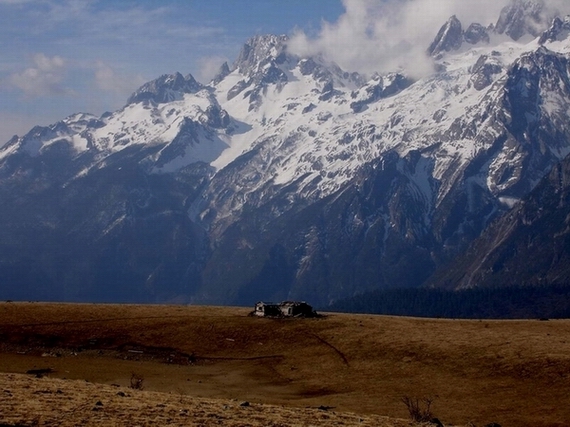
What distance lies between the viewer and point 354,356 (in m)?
70.9

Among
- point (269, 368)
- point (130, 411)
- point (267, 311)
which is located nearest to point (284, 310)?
point (267, 311)

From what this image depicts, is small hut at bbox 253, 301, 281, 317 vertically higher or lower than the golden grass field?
higher

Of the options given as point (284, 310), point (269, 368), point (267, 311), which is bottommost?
point (269, 368)

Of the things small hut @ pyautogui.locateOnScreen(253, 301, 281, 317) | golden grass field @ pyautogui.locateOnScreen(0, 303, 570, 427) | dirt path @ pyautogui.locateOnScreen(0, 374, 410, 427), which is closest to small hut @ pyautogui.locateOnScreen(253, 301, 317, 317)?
small hut @ pyautogui.locateOnScreen(253, 301, 281, 317)

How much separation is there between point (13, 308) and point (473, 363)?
45.5 meters

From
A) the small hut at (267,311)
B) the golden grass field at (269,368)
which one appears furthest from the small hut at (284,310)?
the golden grass field at (269,368)

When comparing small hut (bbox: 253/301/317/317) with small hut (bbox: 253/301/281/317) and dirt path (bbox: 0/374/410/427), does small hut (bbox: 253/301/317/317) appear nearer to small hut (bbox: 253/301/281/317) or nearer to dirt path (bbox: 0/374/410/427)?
small hut (bbox: 253/301/281/317)

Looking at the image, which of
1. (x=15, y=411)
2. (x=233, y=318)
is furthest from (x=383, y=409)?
(x=233, y=318)

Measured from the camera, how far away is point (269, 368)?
2756 inches

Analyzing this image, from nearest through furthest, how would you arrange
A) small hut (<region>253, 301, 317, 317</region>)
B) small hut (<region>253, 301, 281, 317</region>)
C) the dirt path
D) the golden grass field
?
the dirt path < the golden grass field < small hut (<region>253, 301, 317, 317</region>) < small hut (<region>253, 301, 281, 317</region>)

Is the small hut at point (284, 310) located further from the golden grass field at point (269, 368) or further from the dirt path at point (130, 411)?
the dirt path at point (130, 411)

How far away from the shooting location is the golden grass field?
43.7 metres

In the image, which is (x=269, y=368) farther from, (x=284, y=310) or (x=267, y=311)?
(x=284, y=310)

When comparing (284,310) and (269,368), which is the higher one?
(284,310)
